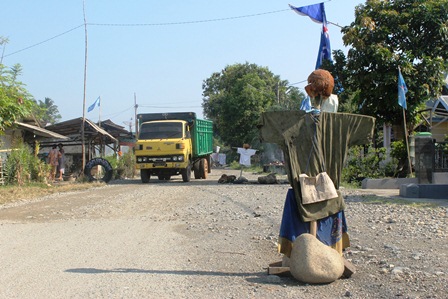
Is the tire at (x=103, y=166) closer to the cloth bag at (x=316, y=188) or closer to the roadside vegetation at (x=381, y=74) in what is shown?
the roadside vegetation at (x=381, y=74)

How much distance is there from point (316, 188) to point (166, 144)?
1661 cm

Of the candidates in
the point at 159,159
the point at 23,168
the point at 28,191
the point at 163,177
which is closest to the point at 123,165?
the point at 163,177

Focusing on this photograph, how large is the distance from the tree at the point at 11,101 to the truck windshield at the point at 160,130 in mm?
5356

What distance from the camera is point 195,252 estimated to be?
6.79m

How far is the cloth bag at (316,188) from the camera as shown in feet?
16.5

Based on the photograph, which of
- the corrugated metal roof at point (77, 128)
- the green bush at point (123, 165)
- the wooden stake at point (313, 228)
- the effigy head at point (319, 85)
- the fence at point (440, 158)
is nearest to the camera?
the wooden stake at point (313, 228)

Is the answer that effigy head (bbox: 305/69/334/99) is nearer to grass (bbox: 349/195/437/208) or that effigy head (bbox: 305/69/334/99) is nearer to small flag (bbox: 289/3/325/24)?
grass (bbox: 349/195/437/208)

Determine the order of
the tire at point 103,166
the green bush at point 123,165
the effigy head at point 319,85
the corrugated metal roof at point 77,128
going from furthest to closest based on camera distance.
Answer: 1. the green bush at point 123,165
2. the corrugated metal roof at point 77,128
3. the tire at point 103,166
4. the effigy head at point 319,85

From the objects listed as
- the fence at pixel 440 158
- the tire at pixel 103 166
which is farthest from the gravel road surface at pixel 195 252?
the tire at pixel 103 166

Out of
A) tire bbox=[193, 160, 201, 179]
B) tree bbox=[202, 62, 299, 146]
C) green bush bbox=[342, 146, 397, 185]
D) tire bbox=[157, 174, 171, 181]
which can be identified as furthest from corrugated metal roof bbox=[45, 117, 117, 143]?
tree bbox=[202, 62, 299, 146]

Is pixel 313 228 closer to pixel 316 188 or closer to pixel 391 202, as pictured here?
pixel 316 188

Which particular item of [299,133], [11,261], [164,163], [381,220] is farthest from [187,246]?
[164,163]

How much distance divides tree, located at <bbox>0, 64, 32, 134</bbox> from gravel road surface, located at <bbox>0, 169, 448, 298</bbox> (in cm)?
470

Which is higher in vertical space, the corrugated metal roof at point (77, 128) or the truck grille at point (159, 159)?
the corrugated metal roof at point (77, 128)
